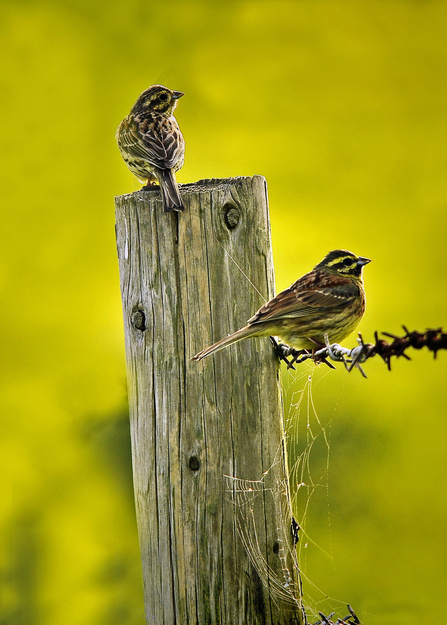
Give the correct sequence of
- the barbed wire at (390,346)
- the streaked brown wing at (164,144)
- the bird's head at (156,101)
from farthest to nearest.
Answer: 1. the bird's head at (156,101)
2. the streaked brown wing at (164,144)
3. the barbed wire at (390,346)

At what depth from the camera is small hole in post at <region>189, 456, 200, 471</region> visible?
2725 mm

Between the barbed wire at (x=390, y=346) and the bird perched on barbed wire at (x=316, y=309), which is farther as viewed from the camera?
the bird perched on barbed wire at (x=316, y=309)

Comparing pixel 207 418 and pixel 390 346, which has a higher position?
pixel 390 346

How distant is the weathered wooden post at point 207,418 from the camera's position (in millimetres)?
2717

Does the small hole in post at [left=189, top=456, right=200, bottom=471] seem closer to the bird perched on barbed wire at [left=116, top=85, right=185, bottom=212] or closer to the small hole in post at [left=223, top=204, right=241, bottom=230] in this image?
the small hole in post at [left=223, top=204, right=241, bottom=230]

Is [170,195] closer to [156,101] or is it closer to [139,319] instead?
[139,319]

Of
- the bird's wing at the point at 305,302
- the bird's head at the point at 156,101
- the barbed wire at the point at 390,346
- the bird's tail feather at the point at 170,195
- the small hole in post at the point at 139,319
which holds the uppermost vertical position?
the bird's head at the point at 156,101

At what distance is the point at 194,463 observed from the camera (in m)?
2.72

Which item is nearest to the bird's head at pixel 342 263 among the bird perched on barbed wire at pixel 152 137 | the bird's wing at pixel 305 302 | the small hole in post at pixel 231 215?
the bird's wing at pixel 305 302

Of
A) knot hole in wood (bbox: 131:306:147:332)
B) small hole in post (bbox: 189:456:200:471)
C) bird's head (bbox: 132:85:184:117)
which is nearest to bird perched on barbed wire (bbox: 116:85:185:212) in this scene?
bird's head (bbox: 132:85:184:117)

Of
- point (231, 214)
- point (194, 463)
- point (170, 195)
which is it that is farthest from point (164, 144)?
point (194, 463)

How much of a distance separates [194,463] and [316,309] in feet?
3.54

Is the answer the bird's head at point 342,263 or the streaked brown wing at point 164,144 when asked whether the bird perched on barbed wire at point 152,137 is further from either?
the bird's head at point 342,263

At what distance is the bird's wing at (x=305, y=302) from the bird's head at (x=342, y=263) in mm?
123
